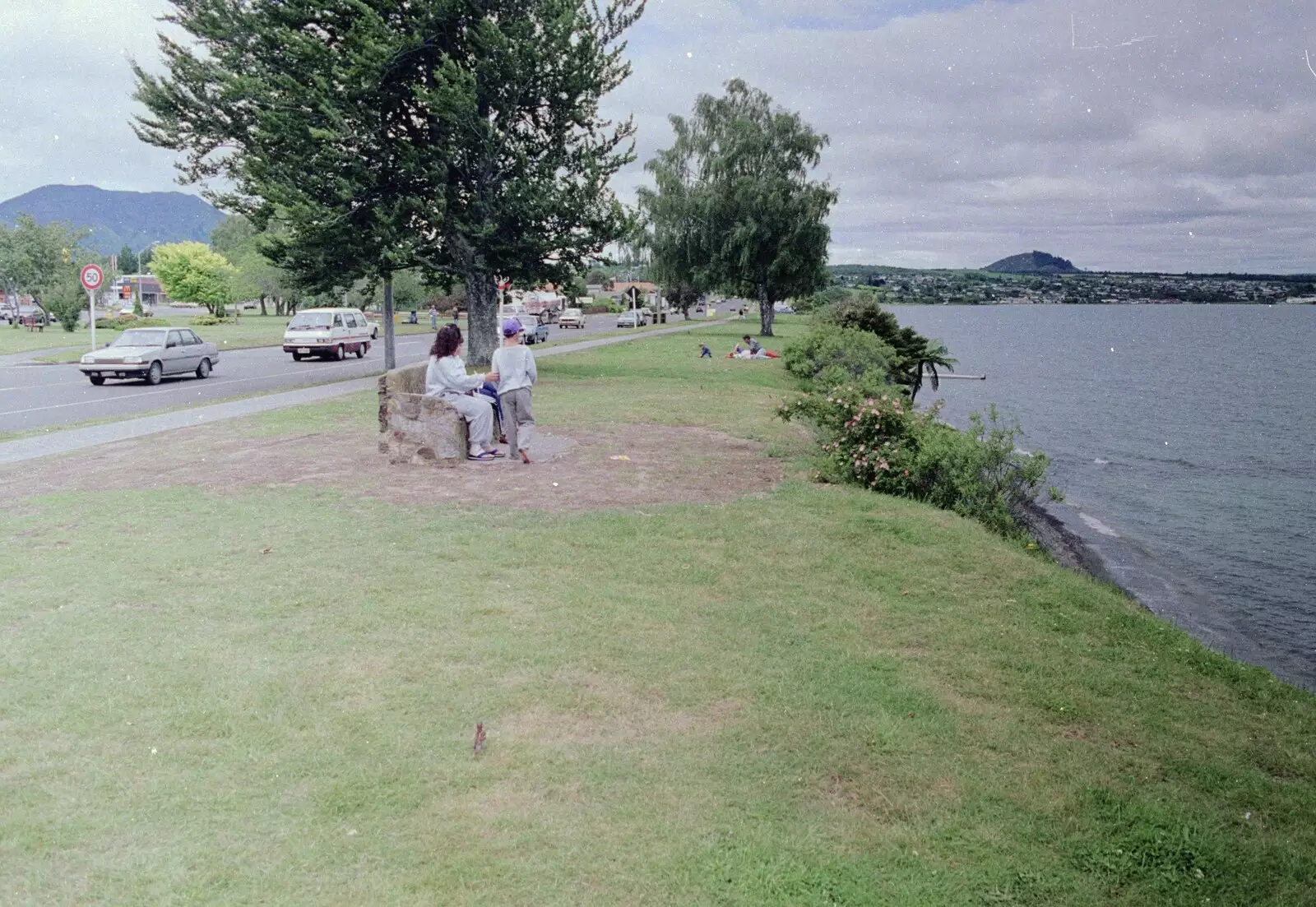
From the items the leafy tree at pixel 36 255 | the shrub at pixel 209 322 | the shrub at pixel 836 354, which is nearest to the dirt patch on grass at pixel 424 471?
the shrub at pixel 836 354

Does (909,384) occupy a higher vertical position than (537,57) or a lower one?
lower

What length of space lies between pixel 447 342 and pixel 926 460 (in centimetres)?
573

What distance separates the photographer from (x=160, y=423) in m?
15.6

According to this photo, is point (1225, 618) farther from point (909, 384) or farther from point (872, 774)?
point (909, 384)

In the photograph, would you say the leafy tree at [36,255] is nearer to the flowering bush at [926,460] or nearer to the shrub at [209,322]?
A: the shrub at [209,322]

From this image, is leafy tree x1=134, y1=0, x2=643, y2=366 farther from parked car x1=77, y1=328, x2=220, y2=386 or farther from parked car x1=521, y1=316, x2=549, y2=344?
parked car x1=521, y1=316, x2=549, y2=344

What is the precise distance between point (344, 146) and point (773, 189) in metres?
29.8

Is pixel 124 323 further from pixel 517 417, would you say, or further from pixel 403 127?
pixel 517 417

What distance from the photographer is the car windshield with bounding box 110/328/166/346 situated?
2486 centimetres

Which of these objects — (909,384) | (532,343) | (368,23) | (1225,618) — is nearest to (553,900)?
(1225,618)

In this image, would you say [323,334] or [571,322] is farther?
[571,322]

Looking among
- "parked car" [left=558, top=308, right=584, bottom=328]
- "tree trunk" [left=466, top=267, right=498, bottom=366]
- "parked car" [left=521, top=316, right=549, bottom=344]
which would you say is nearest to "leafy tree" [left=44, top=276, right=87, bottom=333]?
"parked car" [left=521, top=316, right=549, bottom=344]

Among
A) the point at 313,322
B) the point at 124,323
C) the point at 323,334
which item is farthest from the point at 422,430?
the point at 124,323

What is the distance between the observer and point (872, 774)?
4168 mm
